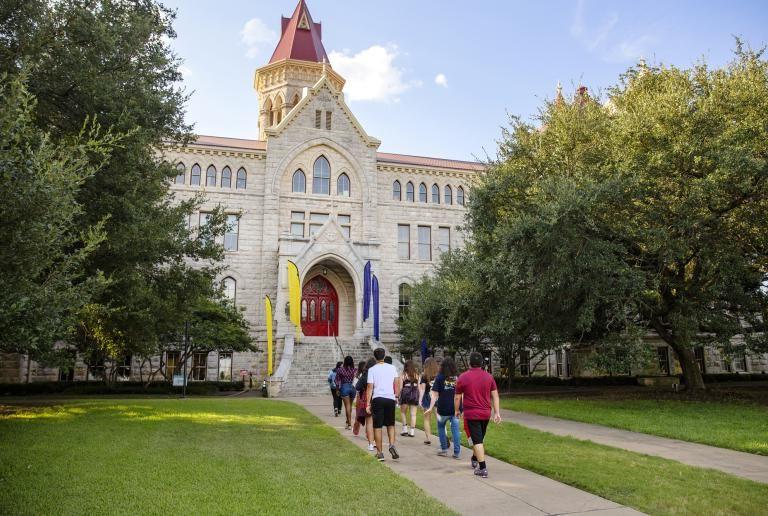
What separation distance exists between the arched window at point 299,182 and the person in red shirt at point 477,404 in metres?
27.1

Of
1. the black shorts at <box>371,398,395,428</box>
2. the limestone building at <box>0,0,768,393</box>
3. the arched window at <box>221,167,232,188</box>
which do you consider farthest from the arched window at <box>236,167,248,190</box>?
the black shorts at <box>371,398,395,428</box>

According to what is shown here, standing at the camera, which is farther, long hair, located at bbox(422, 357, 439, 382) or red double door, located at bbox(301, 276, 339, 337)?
red double door, located at bbox(301, 276, 339, 337)

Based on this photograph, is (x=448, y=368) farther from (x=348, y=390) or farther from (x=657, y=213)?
(x=657, y=213)

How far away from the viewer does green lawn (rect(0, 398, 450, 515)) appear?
19.4ft

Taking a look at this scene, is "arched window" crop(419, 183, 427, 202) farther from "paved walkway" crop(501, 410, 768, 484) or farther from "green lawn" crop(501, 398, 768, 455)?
"paved walkway" crop(501, 410, 768, 484)

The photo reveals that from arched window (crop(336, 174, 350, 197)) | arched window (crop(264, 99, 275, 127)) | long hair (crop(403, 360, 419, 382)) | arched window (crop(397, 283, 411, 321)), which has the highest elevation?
arched window (crop(264, 99, 275, 127))

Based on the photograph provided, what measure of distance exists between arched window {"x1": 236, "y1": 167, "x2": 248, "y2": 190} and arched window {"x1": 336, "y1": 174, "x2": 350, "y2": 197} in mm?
5686

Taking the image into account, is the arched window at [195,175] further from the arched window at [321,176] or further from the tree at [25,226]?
the tree at [25,226]

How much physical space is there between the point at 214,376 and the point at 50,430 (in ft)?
65.8

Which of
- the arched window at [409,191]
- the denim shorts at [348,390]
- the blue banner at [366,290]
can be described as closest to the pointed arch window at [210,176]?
the blue banner at [366,290]

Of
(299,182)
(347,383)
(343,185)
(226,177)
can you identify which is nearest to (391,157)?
(343,185)

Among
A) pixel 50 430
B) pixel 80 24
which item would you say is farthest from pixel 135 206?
pixel 50 430

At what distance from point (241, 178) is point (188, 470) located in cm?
2765

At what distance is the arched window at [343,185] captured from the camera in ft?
114
